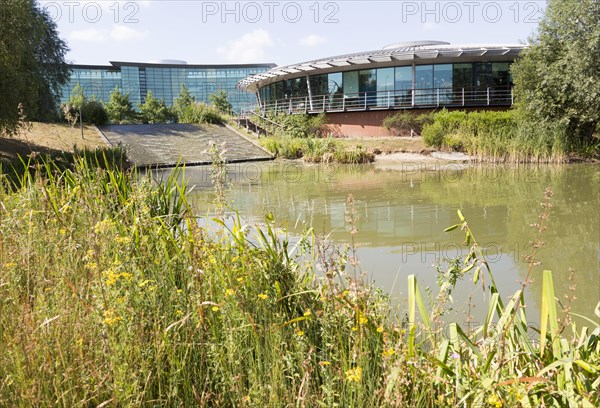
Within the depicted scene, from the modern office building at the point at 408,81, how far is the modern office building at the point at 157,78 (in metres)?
33.4

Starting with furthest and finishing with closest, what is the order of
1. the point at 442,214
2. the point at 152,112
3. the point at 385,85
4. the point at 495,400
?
1. the point at 152,112
2. the point at 385,85
3. the point at 442,214
4. the point at 495,400

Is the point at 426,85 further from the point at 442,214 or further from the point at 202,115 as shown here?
the point at 442,214

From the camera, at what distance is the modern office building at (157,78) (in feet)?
Answer: 203

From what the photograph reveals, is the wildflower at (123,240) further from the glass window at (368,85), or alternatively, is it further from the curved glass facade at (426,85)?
the glass window at (368,85)

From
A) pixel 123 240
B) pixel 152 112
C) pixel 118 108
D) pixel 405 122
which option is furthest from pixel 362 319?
pixel 152 112

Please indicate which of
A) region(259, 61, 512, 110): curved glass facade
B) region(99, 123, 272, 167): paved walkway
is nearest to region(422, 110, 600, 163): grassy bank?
region(259, 61, 512, 110): curved glass facade

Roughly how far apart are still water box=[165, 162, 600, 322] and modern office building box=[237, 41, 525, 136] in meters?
10.3

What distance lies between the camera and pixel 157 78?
6638 cm

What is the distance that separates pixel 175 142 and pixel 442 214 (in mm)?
19343

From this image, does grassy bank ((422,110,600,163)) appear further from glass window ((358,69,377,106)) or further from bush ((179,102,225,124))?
bush ((179,102,225,124))

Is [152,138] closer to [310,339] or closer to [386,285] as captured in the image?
[386,285]

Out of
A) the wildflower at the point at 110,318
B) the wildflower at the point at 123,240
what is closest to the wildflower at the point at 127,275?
the wildflower at the point at 110,318

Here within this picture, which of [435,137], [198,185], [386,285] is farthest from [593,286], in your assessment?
[435,137]

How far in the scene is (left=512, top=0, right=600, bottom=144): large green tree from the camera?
1806cm
